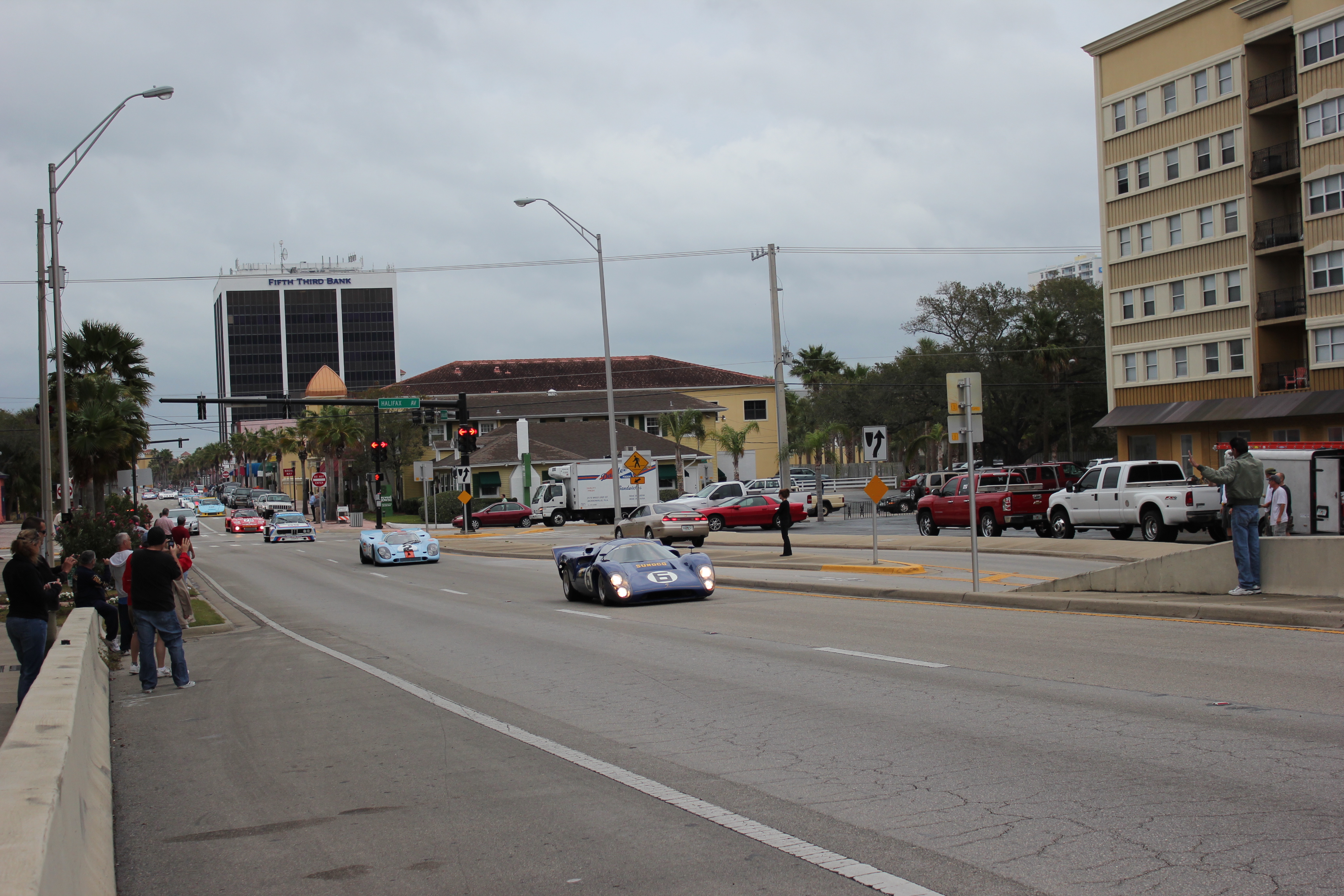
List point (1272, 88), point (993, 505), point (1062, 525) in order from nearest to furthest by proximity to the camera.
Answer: point (1062, 525) < point (993, 505) < point (1272, 88)

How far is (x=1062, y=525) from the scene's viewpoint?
3200 centimetres

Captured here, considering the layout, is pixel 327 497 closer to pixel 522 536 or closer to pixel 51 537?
pixel 522 536

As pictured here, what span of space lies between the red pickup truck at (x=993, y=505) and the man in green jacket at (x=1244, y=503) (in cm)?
1775

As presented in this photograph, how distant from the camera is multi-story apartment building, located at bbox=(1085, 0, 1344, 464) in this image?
147 feet

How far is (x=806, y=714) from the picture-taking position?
29.8ft

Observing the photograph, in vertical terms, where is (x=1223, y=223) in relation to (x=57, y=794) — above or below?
above

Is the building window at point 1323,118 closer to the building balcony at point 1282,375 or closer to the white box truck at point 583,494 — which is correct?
the building balcony at point 1282,375

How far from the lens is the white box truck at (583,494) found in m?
59.1

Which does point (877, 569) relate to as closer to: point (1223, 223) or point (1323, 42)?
point (1323, 42)

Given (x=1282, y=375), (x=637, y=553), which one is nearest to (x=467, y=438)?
(x=637, y=553)

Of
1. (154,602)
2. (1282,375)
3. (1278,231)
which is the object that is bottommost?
(154,602)

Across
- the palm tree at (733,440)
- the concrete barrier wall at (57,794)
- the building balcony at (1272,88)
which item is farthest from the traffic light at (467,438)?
the palm tree at (733,440)

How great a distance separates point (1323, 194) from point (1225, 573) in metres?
36.3

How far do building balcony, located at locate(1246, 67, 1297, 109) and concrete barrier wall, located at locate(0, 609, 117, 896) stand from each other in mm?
49999
